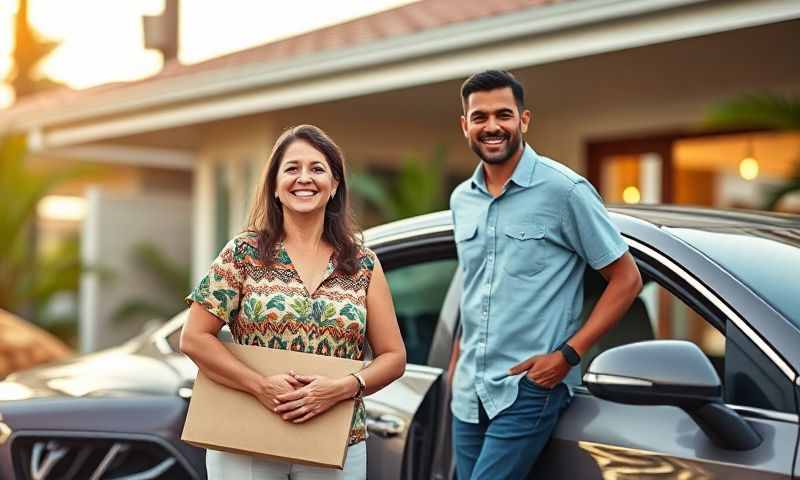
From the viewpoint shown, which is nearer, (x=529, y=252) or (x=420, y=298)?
(x=529, y=252)

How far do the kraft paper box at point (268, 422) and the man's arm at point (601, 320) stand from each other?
473mm

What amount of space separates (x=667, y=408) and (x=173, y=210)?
13.5 metres

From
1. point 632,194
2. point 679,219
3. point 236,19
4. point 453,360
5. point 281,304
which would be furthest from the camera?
point 236,19

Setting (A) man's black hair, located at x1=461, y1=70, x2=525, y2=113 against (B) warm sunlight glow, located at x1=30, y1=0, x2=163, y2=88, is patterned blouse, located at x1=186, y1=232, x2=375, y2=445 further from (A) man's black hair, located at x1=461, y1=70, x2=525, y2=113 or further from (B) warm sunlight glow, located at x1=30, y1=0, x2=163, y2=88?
(B) warm sunlight glow, located at x1=30, y1=0, x2=163, y2=88

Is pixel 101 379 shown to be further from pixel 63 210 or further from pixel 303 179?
pixel 63 210

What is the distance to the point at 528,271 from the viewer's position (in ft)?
9.72

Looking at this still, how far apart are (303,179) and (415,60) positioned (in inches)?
231

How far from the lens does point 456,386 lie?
122 inches

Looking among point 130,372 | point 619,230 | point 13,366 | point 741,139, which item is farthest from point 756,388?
point 13,366

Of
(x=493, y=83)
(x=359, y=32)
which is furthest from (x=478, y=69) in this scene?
(x=493, y=83)

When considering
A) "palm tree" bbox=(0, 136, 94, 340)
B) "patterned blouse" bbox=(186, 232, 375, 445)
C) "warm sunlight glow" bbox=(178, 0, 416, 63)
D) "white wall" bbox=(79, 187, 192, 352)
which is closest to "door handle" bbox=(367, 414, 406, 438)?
"patterned blouse" bbox=(186, 232, 375, 445)

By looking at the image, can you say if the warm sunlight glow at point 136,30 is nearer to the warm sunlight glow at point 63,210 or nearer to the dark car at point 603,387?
the warm sunlight glow at point 63,210

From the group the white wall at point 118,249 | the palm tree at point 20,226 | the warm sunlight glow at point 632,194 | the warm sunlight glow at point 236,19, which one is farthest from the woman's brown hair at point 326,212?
the warm sunlight glow at point 236,19

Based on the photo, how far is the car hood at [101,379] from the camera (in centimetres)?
372
